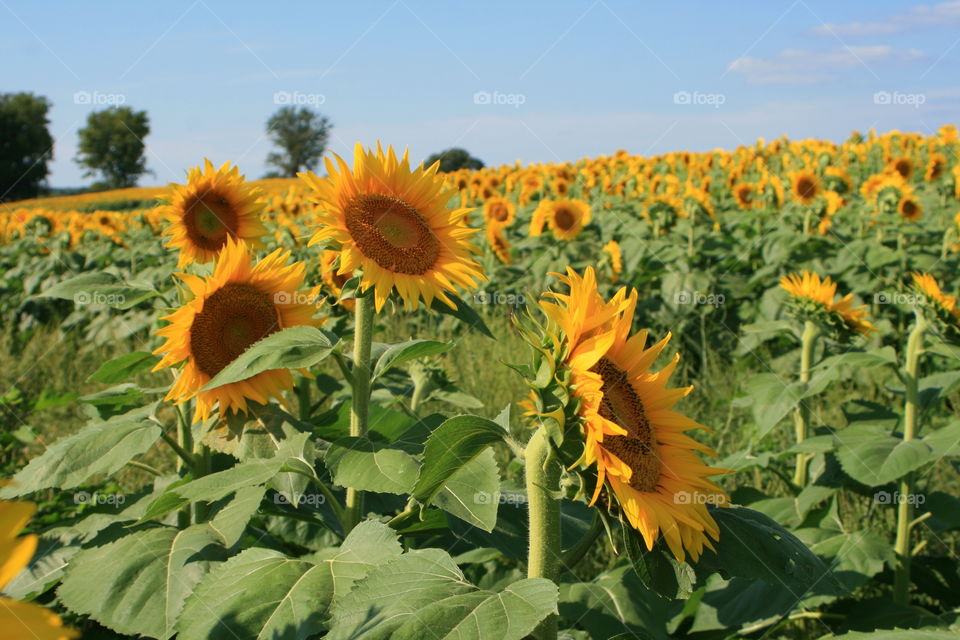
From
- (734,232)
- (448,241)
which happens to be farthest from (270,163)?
(448,241)

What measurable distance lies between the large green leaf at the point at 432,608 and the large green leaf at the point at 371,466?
0.80ft

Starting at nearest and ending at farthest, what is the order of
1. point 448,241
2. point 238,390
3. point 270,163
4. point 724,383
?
point 238,390
point 448,241
point 724,383
point 270,163

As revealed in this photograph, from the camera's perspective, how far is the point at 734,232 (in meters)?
9.36

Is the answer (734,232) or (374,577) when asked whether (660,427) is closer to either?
(374,577)

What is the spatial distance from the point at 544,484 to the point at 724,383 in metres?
4.53

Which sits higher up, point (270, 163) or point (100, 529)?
point (270, 163)

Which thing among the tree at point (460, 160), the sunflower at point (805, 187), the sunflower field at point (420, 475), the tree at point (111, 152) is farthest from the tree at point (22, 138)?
the sunflower field at point (420, 475)

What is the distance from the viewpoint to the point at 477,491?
1.57 m

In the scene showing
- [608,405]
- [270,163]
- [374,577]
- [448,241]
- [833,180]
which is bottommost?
[374,577]
